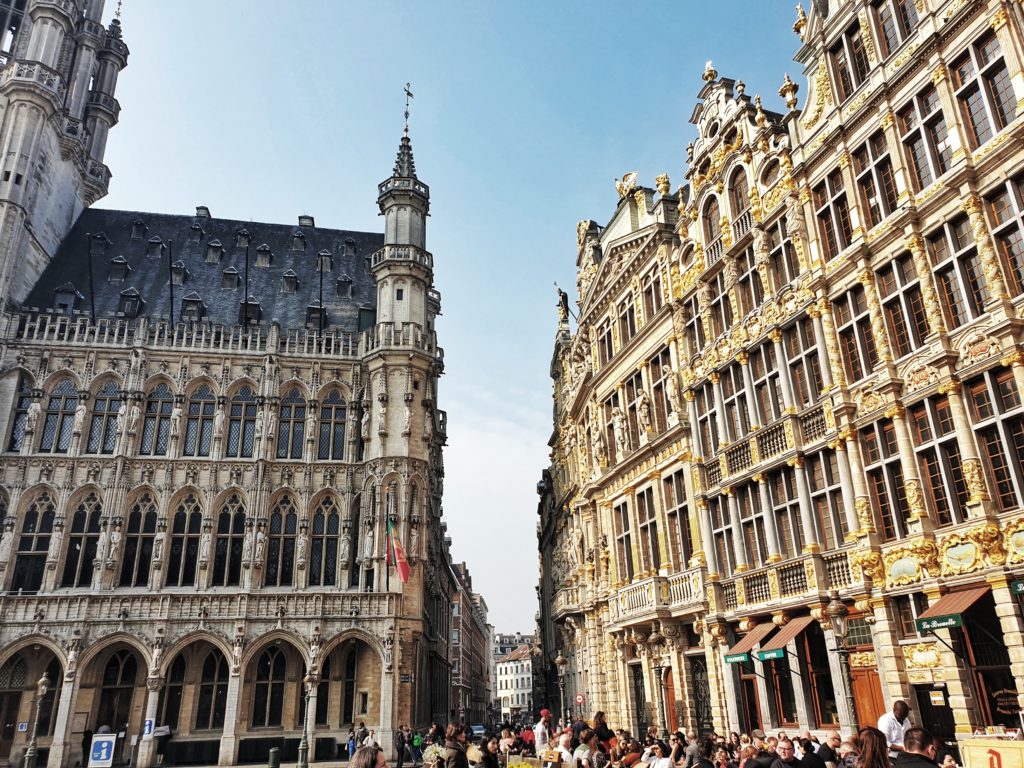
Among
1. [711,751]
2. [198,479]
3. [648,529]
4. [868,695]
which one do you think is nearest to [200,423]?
[198,479]

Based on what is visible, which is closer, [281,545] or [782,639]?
[782,639]

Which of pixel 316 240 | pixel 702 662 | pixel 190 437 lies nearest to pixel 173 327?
pixel 190 437

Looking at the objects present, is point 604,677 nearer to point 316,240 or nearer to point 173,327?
point 173,327

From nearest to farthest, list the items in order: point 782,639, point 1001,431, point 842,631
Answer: point 1001,431 < point 842,631 < point 782,639

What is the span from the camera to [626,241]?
30125 millimetres

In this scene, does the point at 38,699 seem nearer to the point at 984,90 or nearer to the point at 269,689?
the point at 269,689

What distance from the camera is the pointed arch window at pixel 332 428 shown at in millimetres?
37156

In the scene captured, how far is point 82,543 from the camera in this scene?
33531mm

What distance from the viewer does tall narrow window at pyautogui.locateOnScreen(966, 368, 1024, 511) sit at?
562 inches

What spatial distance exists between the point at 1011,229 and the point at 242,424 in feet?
106

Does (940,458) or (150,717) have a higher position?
(940,458)

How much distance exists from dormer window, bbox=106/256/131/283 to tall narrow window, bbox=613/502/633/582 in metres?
30.7

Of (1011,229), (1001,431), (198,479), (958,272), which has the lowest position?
(1001,431)

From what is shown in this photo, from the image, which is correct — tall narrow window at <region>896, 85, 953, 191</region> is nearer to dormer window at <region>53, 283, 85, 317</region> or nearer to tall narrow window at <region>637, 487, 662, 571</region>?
tall narrow window at <region>637, 487, 662, 571</region>
